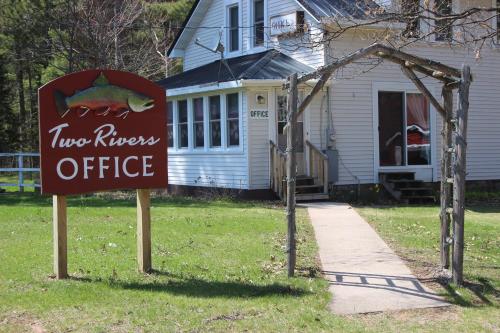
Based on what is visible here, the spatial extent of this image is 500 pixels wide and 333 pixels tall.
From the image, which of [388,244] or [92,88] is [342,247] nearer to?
[388,244]

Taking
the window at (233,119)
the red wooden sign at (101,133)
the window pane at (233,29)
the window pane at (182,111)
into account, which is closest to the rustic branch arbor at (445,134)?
the red wooden sign at (101,133)

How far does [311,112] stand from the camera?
672 inches

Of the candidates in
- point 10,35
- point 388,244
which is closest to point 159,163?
point 388,244

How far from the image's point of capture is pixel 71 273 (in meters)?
7.73

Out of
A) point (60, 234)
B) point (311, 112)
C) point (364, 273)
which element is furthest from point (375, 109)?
point (60, 234)

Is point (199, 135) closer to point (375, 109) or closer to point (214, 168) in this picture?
point (214, 168)

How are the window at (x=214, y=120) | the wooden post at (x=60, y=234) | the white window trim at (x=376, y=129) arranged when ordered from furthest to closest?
the window at (x=214, y=120) → the white window trim at (x=376, y=129) → the wooden post at (x=60, y=234)

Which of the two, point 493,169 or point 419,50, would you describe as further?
point 493,169

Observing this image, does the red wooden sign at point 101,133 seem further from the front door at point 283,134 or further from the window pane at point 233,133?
the window pane at point 233,133

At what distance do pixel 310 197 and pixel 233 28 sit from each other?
6.94m

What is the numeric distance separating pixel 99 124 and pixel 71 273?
6.10ft

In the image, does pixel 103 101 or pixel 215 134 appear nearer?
pixel 103 101

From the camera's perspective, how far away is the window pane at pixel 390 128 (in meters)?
18.0

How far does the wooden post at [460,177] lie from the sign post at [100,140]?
345 cm
